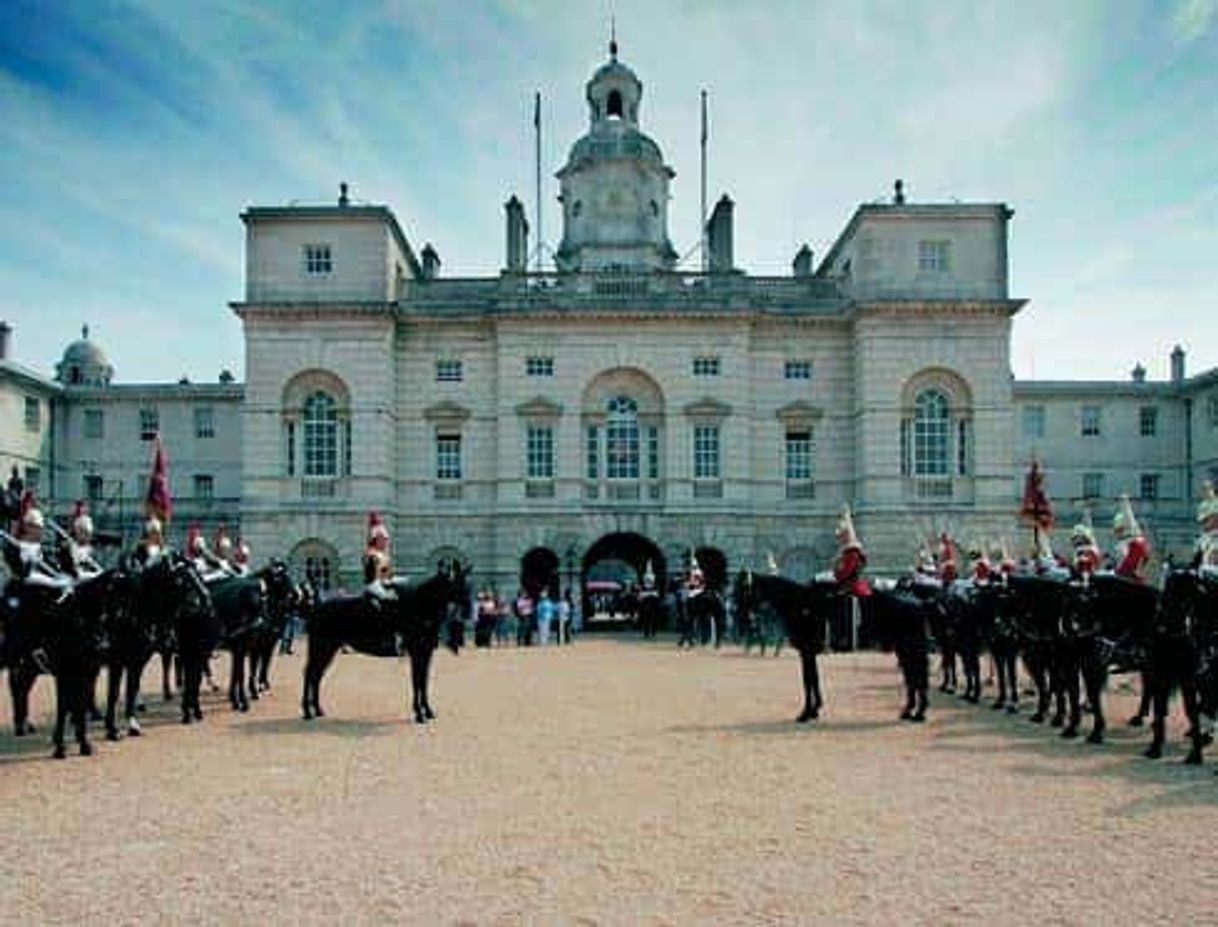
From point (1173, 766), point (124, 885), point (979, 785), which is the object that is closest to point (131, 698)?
point (124, 885)

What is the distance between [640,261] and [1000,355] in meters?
15.2

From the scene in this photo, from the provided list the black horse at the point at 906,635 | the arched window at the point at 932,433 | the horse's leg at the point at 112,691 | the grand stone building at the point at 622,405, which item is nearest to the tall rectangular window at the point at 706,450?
the grand stone building at the point at 622,405

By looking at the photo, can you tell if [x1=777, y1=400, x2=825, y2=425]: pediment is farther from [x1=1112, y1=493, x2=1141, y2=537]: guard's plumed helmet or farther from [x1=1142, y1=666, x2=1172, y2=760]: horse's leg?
[x1=1142, y1=666, x2=1172, y2=760]: horse's leg

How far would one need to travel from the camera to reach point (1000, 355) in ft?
123

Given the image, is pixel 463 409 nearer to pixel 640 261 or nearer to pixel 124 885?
pixel 640 261

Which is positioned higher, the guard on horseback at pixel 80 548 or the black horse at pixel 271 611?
the guard on horseback at pixel 80 548

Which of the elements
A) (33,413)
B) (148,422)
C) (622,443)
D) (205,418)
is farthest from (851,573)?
(33,413)

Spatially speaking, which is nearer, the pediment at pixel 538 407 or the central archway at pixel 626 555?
the pediment at pixel 538 407

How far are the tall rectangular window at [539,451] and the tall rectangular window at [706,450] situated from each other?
5.02 metres

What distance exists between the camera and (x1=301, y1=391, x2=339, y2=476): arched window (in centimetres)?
3775

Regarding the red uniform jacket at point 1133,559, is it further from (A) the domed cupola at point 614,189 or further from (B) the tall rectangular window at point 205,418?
(B) the tall rectangular window at point 205,418

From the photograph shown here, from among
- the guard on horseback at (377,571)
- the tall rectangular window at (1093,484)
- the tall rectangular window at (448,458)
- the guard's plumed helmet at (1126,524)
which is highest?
the tall rectangular window at (448,458)

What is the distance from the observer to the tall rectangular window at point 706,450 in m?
38.0

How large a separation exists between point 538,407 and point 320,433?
25.0 feet
